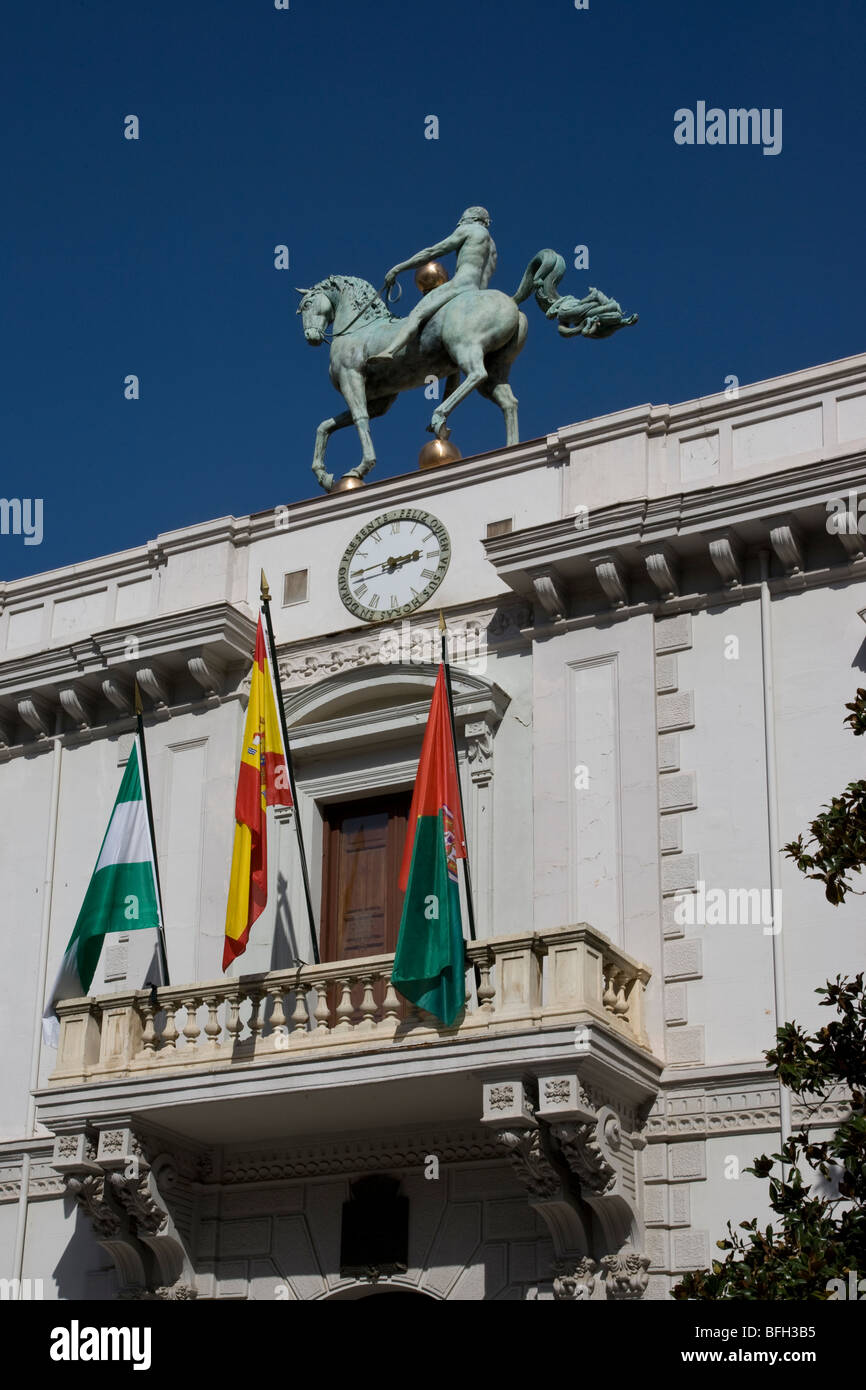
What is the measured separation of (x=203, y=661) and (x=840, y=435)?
702 centimetres

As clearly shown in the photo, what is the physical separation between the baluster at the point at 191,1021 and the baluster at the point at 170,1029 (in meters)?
0.09

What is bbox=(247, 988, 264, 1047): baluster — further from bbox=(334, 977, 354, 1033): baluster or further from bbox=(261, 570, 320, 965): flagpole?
bbox=(334, 977, 354, 1033): baluster

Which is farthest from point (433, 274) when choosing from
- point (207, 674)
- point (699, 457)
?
point (207, 674)

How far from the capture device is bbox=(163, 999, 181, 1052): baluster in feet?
62.2

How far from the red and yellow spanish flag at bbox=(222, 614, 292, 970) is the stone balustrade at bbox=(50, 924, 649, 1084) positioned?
0.66 m

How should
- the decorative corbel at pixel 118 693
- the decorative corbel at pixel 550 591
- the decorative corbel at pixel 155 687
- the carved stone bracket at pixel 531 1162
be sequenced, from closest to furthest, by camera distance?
the carved stone bracket at pixel 531 1162
the decorative corbel at pixel 550 591
the decorative corbel at pixel 155 687
the decorative corbel at pixel 118 693

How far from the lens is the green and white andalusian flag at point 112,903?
19.9 metres

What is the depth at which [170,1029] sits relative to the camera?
19.0 meters

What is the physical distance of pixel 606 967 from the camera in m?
17.7

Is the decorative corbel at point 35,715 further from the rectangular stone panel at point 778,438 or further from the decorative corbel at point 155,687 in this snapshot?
the rectangular stone panel at point 778,438

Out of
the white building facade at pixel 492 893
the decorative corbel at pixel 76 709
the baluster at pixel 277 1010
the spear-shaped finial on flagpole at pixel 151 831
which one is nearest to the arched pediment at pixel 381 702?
the white building facade at pixel 492 893

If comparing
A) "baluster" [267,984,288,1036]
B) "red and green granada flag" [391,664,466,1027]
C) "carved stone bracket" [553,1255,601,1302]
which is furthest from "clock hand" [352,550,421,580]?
"carved stone bracket" [553,1255,601,1302]
